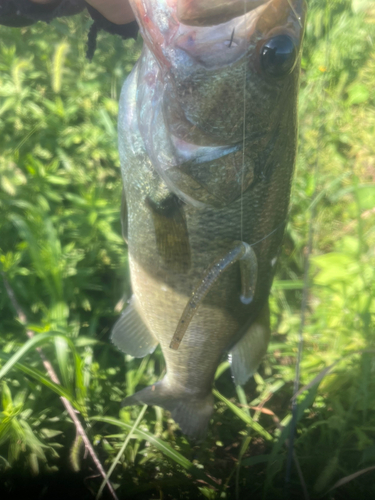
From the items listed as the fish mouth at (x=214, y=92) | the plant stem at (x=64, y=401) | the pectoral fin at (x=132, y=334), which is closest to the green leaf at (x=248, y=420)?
the pectoral fin at (x=132, y=334)

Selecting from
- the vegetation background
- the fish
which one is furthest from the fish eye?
the vegetation background

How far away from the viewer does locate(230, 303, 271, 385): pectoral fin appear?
1320 millimetres

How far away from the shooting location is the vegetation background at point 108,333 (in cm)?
137

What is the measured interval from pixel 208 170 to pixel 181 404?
3.23 ft

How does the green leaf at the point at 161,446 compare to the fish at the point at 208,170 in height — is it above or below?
below

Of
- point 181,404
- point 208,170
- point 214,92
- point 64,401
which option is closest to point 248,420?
point 181,404

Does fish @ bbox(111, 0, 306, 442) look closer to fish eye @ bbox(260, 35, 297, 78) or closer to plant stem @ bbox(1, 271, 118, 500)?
fish eye @ bbox(260, 35, 297, 78)

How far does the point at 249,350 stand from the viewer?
133 cm

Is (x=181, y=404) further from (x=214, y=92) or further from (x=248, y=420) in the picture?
(x=214, y=92)

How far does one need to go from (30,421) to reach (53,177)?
103cm

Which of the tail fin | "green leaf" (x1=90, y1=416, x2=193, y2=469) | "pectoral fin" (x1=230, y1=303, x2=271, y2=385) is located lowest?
"green leaf" (x1=90, y1=416, x2=193, y2=469)

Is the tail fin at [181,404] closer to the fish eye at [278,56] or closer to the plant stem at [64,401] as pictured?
the plant stem at [64,401]

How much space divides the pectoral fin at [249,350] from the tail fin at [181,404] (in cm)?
21

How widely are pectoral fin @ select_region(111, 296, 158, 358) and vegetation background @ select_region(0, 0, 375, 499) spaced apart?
0.17m
